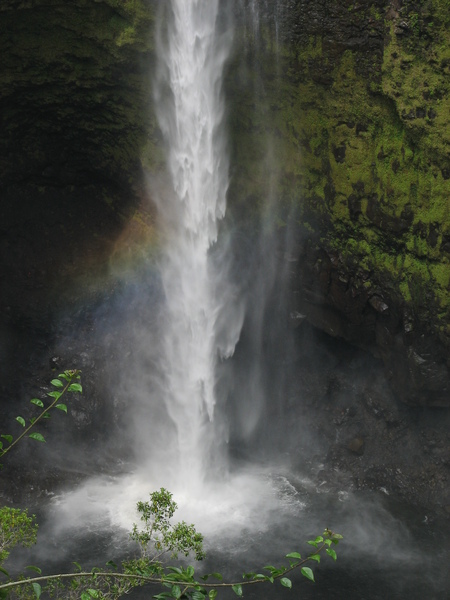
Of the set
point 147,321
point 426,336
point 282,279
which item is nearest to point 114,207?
point 147,321

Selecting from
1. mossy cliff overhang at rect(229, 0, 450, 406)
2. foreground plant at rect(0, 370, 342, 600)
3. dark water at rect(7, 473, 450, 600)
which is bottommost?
foreground plant at rect(0, 370, 342, 600)

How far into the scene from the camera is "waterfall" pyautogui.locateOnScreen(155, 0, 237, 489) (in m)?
19.8

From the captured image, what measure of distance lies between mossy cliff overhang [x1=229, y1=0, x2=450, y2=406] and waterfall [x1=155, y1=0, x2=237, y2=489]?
75 centimetres

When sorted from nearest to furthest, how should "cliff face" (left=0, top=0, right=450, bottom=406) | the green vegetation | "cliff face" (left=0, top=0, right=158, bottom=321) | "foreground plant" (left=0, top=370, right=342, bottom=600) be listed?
"foreground plant" (left=0, top=370, right=342, bottom=600) → the green vegetation → "cliff face" (left=0, top=0, right=450, bottom=406) → "cliff face" (left=0, top=0, right=158, bottom=321)

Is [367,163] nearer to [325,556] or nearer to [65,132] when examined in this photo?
[65,132]

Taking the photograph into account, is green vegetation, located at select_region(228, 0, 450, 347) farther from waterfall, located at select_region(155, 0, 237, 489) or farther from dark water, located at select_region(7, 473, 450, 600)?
dark water, located at select_region(7, 473, 450, 600)

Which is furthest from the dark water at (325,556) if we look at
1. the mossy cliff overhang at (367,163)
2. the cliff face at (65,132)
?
the cliff face at (65,132)

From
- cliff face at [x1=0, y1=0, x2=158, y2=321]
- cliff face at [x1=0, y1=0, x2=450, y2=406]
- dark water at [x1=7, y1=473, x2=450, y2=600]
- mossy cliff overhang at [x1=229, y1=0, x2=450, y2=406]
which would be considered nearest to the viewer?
dark water at [x1=7, y1=473, x2=450, y2=600]

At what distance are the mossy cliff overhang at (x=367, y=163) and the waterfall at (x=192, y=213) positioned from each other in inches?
29.6

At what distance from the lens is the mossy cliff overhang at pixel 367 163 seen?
1741 cm

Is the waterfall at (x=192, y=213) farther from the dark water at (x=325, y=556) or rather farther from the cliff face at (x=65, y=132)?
the dark water at (x=325, y=556)

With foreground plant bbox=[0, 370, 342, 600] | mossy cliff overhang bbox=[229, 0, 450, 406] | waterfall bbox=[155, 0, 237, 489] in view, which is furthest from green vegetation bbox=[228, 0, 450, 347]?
foreground plant bbox=[0, 370, 342, 600]

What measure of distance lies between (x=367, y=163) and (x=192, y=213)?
5.19 meters

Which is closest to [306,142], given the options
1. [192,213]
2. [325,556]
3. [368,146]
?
[368,146]
